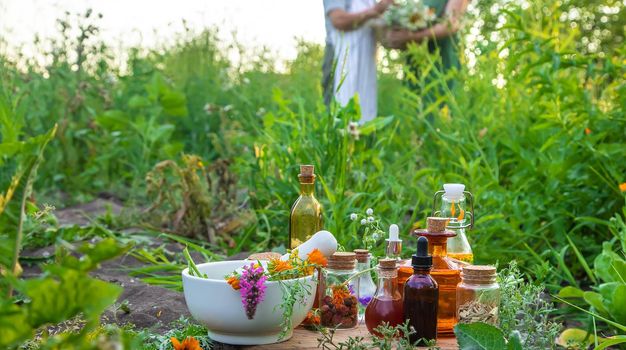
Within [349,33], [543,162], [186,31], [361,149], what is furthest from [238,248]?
[186,31]

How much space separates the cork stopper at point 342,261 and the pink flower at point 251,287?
0.74 feet

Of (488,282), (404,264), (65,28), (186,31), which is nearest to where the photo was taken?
(488,282)

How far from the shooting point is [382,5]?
457 cm

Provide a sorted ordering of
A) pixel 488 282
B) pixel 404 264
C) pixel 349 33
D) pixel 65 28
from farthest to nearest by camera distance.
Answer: pixel 65 28, pixel 349 33, pixel 404 264, pixel 488 282

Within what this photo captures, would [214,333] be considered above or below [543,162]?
below

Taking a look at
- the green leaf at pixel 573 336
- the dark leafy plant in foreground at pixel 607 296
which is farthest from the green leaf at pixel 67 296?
the green leaf at pixel 573 336

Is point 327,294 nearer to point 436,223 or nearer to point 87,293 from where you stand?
point 436,223

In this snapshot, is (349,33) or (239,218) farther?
(349,33)

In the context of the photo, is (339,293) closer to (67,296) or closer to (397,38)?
(67,296)

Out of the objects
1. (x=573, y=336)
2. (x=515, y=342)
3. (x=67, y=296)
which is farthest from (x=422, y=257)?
(x=573, y=336)

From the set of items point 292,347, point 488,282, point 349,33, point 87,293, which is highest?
point 349,33

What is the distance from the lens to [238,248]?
3.10 m

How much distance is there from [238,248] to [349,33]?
2034 millimetres

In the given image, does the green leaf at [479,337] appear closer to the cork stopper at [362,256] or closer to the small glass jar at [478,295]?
the small glass jar at [478,295]
